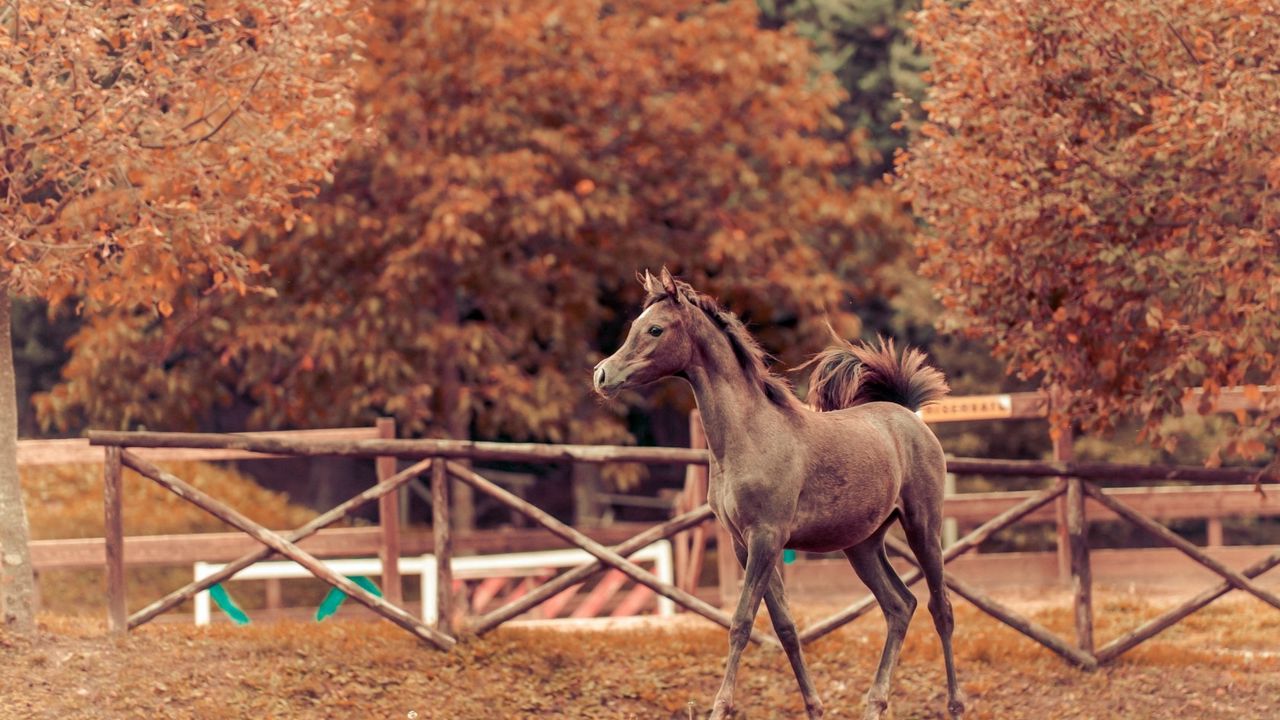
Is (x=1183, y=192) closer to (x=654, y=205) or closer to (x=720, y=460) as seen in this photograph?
(x=720, y=460)

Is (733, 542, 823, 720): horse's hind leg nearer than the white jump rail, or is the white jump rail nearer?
(733, 542, 823, 720): horse's hind leg

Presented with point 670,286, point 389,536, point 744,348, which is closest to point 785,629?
point 744,348

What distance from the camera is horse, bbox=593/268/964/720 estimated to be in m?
6.85

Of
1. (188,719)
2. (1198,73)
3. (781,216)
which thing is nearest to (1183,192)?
(1198,73)

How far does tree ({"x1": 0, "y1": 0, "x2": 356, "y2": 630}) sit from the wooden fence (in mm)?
779

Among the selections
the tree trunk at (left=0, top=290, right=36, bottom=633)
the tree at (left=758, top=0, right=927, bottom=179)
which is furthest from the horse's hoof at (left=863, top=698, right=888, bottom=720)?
the tree at (left=758, top=0, right=927, bottom=179)

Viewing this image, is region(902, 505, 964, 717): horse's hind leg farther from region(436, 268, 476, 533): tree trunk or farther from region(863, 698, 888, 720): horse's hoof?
region(436, 268, 476, 533): tree trunk

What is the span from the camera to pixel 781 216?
17.7 metres

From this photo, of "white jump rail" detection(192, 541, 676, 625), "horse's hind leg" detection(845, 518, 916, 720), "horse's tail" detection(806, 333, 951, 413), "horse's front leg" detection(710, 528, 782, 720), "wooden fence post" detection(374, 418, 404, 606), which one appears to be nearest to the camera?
"horse's front leg" detection(710, 528, 782, 720)

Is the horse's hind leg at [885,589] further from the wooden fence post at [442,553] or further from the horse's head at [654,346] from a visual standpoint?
the wooden fence post at [442,553]

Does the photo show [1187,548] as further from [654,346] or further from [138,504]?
Answer: [138,504]

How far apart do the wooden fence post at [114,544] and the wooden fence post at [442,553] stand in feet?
6.23

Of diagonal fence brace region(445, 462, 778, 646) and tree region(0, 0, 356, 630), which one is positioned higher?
tree region(0, 0, 356, 630)

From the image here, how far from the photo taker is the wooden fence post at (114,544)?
940 centimetres
